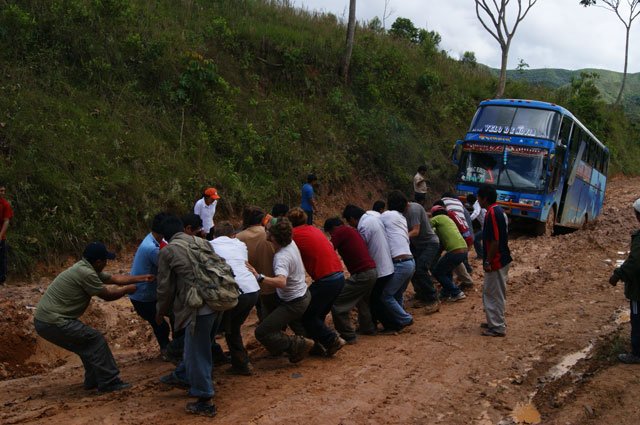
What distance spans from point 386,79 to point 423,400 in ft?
59.9

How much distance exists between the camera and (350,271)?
26.7 ft

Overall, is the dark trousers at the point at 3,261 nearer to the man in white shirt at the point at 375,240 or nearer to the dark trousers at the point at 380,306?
the man in white shirt at the point at 375,240

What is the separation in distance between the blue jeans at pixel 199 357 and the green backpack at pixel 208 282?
0.36 feet

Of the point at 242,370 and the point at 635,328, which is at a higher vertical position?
the point at 635,328

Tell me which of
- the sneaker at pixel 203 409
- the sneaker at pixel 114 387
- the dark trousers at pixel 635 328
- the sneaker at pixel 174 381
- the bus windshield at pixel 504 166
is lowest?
the sneaker at pixel 114 387

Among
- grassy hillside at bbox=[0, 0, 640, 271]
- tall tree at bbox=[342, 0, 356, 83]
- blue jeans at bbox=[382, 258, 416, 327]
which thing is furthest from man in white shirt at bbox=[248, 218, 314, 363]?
tall tree at bbox=[342, 0, 356, 83]

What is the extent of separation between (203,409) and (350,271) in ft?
9.24

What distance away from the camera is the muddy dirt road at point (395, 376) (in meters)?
6.04

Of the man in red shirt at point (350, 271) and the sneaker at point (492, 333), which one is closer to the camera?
the man in red shirt at point (350, 271)

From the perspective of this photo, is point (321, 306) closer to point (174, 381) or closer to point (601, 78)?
point (174, 381)

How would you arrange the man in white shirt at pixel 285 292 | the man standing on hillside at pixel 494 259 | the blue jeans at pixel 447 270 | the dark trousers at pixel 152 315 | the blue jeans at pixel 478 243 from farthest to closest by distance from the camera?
the blue jeans at pixel 478 243
the blue jeans at pixel 447 270
the man standing on hillside at pixel 494 259
the dark trousers at pixel 152 315
the man in white shirt at pixel 285 292

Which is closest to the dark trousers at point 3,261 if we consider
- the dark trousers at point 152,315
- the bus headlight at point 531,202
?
the dark trousers at point 152,315

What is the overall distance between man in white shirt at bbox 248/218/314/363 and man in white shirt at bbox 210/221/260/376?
0.59 ft

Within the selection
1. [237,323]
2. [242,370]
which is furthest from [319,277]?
[242,370]
